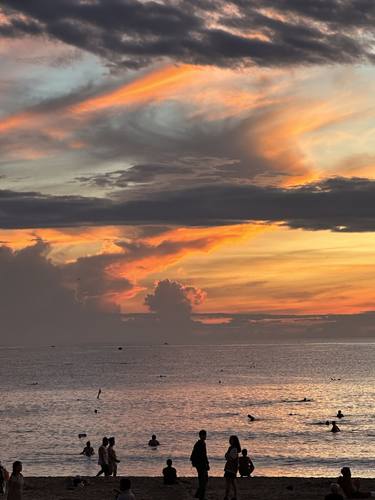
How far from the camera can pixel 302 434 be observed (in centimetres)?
6994

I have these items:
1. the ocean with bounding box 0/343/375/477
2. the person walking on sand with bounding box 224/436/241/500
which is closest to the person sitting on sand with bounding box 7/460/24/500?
the person walking on sand with bounding box 224/436/241/500

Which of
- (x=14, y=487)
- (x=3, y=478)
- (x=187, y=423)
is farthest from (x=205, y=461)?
(x=187, y=423)

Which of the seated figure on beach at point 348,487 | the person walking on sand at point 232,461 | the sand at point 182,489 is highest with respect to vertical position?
the person walking on sand at point 232,461

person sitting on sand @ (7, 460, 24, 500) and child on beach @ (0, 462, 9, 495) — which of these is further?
child on beach @ (0, 462, 9, 495)

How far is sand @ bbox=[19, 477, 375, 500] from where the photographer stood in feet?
90.0

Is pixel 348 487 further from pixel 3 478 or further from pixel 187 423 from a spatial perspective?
pixel 187 423

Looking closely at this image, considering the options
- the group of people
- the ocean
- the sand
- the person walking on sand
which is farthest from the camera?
the ocean

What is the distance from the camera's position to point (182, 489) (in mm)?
29125

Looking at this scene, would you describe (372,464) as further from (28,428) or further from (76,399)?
(76,399)

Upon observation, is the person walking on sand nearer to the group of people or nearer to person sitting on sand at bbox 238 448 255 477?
the group of people

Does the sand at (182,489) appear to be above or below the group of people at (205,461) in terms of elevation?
below

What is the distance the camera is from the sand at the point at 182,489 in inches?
1080

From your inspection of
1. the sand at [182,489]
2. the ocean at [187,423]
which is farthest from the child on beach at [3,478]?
the ocean at [187,423]

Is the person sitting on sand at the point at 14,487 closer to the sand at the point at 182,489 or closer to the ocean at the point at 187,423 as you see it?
the sand at the point at 182,489
